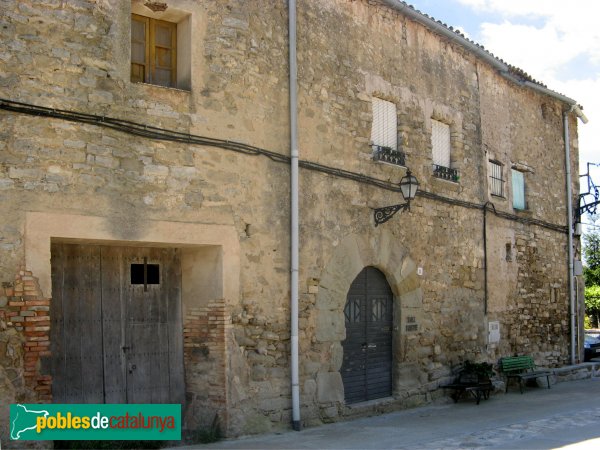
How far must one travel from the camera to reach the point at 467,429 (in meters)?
9.11

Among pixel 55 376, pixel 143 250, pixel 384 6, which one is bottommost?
pixel 55 376

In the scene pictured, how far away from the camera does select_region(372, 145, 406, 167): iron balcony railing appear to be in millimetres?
10605

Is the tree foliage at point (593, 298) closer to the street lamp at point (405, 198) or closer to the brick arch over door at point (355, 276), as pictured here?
the brick arch over door at point (355, 276)

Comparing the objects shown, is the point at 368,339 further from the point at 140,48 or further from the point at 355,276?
the point at 140,48

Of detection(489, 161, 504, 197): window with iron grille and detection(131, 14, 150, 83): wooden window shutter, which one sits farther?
detection(489, 161, 504, 197): window with iron grille

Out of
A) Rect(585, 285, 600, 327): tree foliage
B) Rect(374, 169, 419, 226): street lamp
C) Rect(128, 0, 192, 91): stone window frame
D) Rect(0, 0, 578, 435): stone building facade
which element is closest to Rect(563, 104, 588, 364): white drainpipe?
Rect(0, 0, 578, 435): stone building facade

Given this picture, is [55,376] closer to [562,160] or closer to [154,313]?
[154,313]

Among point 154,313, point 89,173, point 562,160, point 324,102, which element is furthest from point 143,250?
point 562,160

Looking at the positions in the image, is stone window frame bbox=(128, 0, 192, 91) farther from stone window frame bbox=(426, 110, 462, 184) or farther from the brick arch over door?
stone window frame bbox=(426, 110, 462, 184)

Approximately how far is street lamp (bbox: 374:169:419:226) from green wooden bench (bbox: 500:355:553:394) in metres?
4.56

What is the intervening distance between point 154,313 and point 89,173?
200cm

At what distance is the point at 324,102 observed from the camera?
967cm

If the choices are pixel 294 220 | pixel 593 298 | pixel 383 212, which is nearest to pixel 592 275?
pixel 593 298

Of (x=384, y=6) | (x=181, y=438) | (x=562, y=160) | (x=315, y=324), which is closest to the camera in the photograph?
(x=181, y=438)
